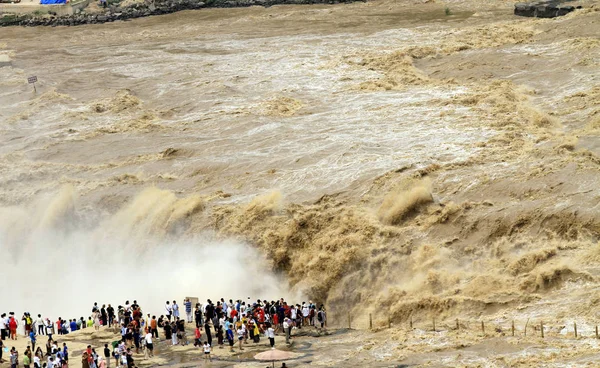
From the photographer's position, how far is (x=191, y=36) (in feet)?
220

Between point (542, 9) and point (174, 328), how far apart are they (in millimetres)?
35937

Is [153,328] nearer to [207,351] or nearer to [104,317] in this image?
[104,317]

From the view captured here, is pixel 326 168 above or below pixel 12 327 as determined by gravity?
above

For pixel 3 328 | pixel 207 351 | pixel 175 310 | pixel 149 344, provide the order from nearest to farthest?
→ pixel 207 351 → pixel 149 344 → pixel 175 310 → pixel 3 328

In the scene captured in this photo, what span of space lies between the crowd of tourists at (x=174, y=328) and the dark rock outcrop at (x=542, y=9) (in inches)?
1220

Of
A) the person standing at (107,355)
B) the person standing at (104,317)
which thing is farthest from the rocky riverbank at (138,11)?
the person standing at (107,355)

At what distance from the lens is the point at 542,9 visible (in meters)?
60.0

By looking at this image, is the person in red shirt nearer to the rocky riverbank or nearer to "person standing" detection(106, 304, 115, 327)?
"person standing" detection(106, 304, 115, 327)

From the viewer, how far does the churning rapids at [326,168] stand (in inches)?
1300

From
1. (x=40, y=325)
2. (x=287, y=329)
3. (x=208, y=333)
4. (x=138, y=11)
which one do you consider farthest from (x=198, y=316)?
(x=138, y=11)

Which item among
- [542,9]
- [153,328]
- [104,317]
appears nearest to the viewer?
[153,328]

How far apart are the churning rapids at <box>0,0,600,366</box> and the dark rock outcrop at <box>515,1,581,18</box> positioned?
1151mm

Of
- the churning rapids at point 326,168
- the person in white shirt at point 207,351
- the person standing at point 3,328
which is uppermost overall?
the churning rapids at point 326,168

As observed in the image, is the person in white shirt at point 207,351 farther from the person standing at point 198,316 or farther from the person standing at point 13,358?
the person standing at point 13,358
